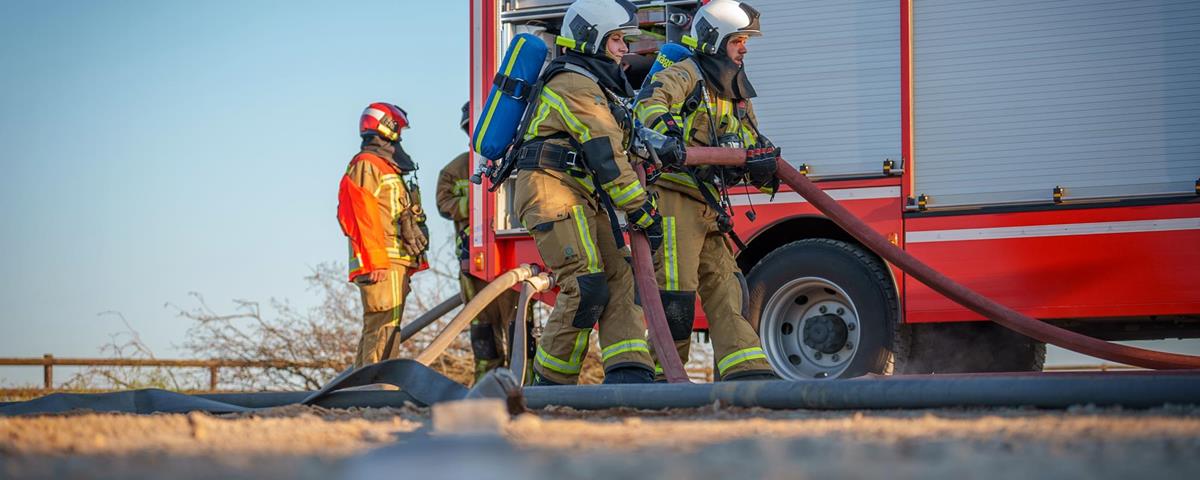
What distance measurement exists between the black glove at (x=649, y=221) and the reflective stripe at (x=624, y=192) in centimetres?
8

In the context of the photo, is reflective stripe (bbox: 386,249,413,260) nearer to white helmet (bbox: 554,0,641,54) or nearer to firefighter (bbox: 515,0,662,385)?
firefighter (bbox: 515,0,662,385)

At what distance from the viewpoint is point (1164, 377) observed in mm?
3420

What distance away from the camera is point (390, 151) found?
8.68 m

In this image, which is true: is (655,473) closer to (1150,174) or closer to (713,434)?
(713,434)

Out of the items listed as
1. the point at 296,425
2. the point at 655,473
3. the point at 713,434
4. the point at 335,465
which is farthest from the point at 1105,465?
the point at 296,425

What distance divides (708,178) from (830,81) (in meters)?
1.46

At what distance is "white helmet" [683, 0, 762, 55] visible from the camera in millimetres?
6156

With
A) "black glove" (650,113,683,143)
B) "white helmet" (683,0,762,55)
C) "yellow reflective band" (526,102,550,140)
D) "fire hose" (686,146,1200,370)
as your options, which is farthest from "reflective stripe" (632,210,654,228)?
"white helmet" (683,0,762,55)

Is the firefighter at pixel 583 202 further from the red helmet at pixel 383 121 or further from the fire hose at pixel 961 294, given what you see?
the red helmet at pixel 383 121

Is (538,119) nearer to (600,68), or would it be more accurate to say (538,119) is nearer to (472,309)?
(600,68)

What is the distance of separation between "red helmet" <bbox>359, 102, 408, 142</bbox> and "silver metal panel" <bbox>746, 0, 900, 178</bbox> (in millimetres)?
2544

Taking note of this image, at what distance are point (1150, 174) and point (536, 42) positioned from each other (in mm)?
3045

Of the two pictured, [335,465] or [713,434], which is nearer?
[335,465]

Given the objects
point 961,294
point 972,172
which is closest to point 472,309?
point 961,294
